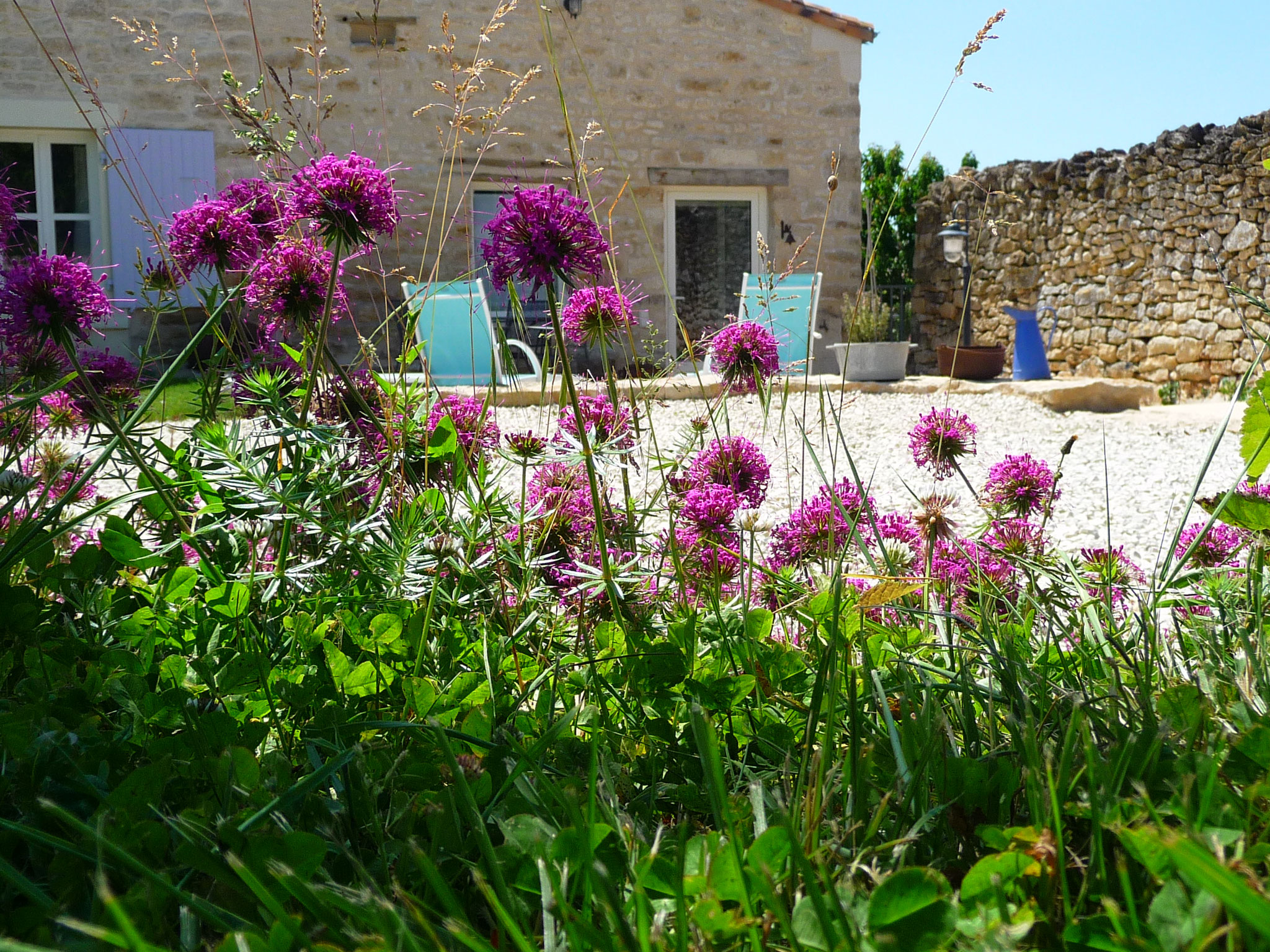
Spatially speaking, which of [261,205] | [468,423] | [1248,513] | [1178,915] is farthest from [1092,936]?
[261,205]

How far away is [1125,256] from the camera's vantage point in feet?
32.2

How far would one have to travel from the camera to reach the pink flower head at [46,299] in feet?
4.01

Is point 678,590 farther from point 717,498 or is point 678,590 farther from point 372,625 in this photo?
point 372,625

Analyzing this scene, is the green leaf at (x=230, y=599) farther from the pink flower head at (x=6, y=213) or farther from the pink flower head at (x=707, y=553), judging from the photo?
the pink flower head at (x=6, y=213)

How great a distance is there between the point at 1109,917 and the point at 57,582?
1272mm

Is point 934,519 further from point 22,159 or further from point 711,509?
point 22,159

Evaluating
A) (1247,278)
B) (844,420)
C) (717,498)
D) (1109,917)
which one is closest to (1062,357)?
(1247,278)

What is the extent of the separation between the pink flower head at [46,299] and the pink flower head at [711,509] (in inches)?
31.2

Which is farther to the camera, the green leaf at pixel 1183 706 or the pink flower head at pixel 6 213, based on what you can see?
the pink flower head at pixel 6 213

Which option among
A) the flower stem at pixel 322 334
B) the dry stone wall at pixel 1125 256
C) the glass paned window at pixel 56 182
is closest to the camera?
the flower stem at pixel 322 334

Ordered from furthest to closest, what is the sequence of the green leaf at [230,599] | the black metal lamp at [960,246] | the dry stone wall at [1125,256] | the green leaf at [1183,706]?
the black metal lamp at [960,246] < the dry stone wall at [1125,256] < the green leaf at [230,599] < the green leaf at [1183,706]

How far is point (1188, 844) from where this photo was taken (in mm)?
407

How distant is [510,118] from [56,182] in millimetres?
3715

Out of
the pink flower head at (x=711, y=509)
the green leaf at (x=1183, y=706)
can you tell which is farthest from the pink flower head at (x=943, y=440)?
the green leaf at (x=1183, y=706)
